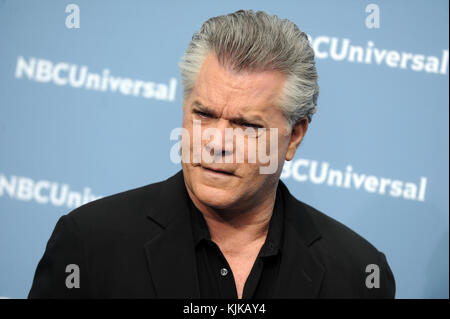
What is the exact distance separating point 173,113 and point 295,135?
1.05m

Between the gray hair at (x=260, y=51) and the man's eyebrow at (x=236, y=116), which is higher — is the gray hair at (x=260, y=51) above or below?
above

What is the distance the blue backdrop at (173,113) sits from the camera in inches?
103

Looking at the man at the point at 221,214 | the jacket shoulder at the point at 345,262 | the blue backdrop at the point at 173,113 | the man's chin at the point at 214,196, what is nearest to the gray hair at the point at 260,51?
the man at the point at 221,214

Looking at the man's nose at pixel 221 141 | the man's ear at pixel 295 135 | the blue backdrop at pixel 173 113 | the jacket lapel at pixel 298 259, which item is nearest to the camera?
the man's nose at pixel 221 141

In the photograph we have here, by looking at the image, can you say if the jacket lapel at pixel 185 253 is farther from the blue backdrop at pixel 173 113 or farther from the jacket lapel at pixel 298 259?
the blue backdrop at pixel 173 113

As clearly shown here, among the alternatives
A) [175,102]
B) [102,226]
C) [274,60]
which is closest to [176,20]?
[175,102]

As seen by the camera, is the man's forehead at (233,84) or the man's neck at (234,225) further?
the man's neck at (234,225)

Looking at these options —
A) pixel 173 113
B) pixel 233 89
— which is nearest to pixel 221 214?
pixel 233 89

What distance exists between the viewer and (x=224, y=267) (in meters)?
1.57

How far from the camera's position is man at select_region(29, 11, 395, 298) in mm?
1509

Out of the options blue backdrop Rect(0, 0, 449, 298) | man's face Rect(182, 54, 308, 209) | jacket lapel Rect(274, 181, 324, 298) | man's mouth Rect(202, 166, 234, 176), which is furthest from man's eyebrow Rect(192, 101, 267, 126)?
blue backdrop Rect(0, 0, 449, 298)

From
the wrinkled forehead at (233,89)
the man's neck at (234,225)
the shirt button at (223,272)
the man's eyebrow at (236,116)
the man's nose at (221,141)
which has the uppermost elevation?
the wrinkled forehead at (233,89)

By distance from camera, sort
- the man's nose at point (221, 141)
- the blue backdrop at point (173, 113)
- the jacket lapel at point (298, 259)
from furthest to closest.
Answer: the blue backdrop at point (173, 113) < the jacket lapel at point (298, 259) < the man's nose at point (221, 141)
